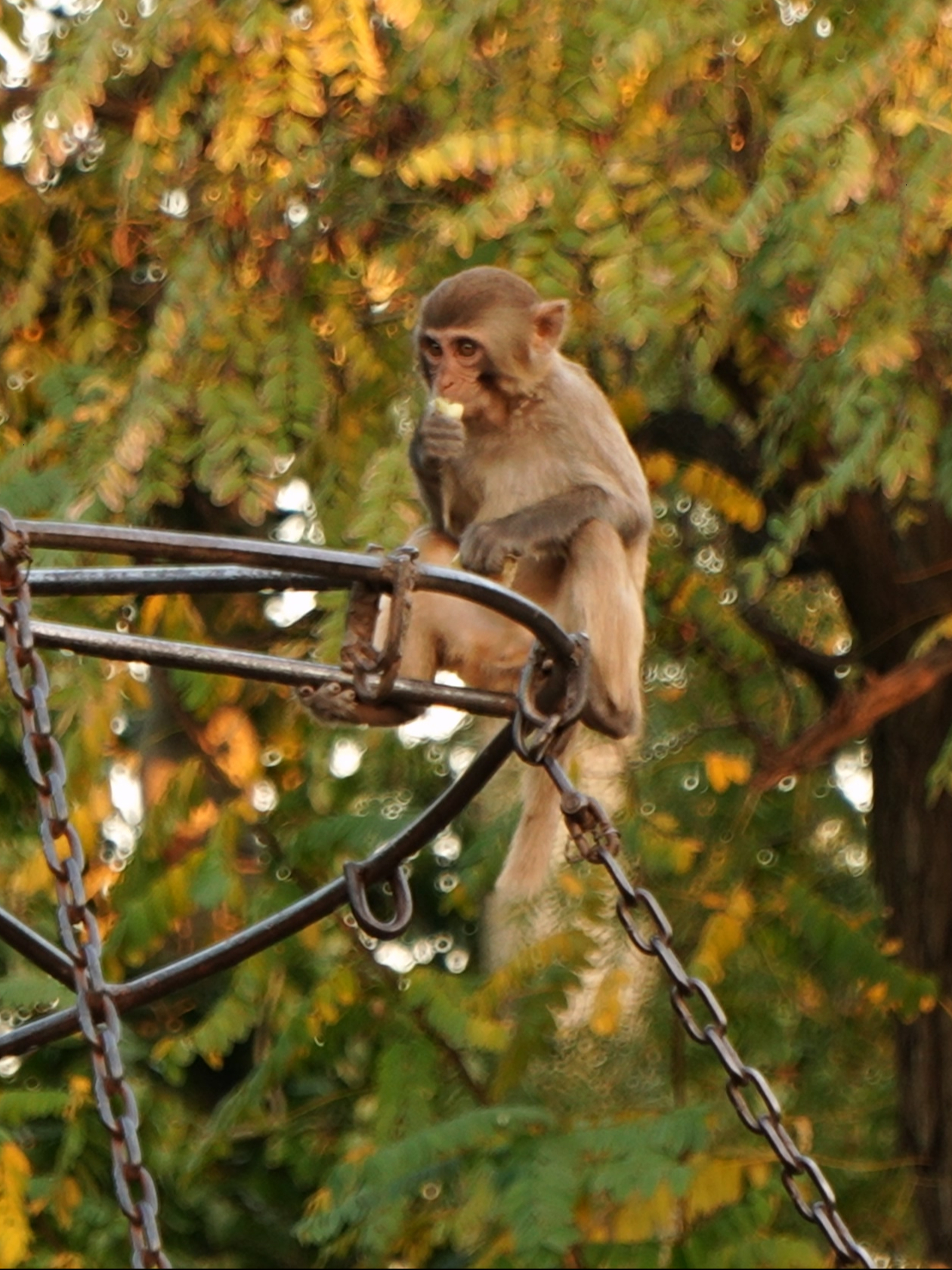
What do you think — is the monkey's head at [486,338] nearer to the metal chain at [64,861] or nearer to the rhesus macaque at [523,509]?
the rhesus macaque at [523,509]

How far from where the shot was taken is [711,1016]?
313 cm

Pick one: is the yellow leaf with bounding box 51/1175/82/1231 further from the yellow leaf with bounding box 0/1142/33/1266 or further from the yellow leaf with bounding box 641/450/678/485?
the yellow leaf with bounding box 641/450/678/485

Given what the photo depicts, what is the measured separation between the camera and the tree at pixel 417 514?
189 inches

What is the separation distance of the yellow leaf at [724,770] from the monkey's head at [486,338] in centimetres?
179

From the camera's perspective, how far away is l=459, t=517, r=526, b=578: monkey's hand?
4.49m

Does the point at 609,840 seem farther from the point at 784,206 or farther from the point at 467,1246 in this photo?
the point at 467,1246

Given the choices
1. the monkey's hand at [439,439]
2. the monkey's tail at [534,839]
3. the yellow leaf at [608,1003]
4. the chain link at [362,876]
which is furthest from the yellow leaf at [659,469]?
the chain link at [362,876]

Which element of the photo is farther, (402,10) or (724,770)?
(724,770)

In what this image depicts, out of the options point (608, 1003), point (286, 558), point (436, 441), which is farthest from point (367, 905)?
point (608, 1003)

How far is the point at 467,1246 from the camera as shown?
6336 millimetres

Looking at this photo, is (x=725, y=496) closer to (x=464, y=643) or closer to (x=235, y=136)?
(x=464, y=643)

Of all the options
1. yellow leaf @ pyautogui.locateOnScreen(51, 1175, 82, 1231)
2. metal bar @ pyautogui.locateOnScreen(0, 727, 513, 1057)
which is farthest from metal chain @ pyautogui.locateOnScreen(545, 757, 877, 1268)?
yellow leaf @ pyautogui.locateOnScreen(51, 1175, 82, 1231)

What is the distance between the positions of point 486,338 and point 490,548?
20.5 inches

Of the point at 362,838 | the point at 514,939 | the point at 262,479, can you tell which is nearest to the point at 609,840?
the point at 262,479
